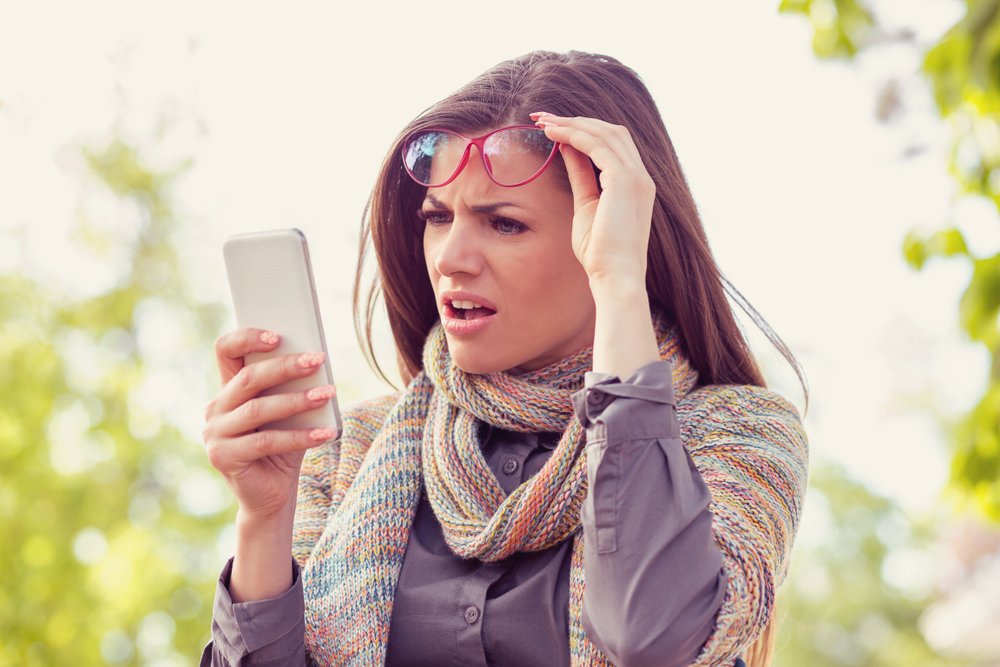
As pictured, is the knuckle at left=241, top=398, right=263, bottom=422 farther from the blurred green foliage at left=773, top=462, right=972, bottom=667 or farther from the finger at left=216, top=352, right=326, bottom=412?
the blurred green foliage at left=773, top=462, right=972, bottom=667

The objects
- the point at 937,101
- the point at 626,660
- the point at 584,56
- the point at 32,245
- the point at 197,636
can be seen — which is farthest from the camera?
the point at 32,245

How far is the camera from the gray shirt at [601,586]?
1.70 metres

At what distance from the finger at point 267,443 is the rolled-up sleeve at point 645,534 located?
442mm

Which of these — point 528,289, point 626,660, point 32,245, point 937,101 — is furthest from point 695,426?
point 32,245

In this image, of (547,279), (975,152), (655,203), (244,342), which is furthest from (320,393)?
(975,152)

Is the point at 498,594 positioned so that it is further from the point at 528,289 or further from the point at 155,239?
the point at 155,239

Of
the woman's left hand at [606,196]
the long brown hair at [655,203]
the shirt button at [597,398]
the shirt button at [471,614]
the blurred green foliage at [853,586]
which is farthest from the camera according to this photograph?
the blurred green foliage at [853,586]

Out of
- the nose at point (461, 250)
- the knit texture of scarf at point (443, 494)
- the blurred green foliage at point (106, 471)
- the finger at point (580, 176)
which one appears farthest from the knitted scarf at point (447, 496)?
the blurred green foliage at point (106, 471)

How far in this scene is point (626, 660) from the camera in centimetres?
169

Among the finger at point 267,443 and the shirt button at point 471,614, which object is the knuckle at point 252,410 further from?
the shirt button at point 471,614

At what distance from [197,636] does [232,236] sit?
22.2ft

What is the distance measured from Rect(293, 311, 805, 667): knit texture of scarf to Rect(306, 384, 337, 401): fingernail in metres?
0.40

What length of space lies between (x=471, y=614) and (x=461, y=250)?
2.18ft

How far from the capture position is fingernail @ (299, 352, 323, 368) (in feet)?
6.08
